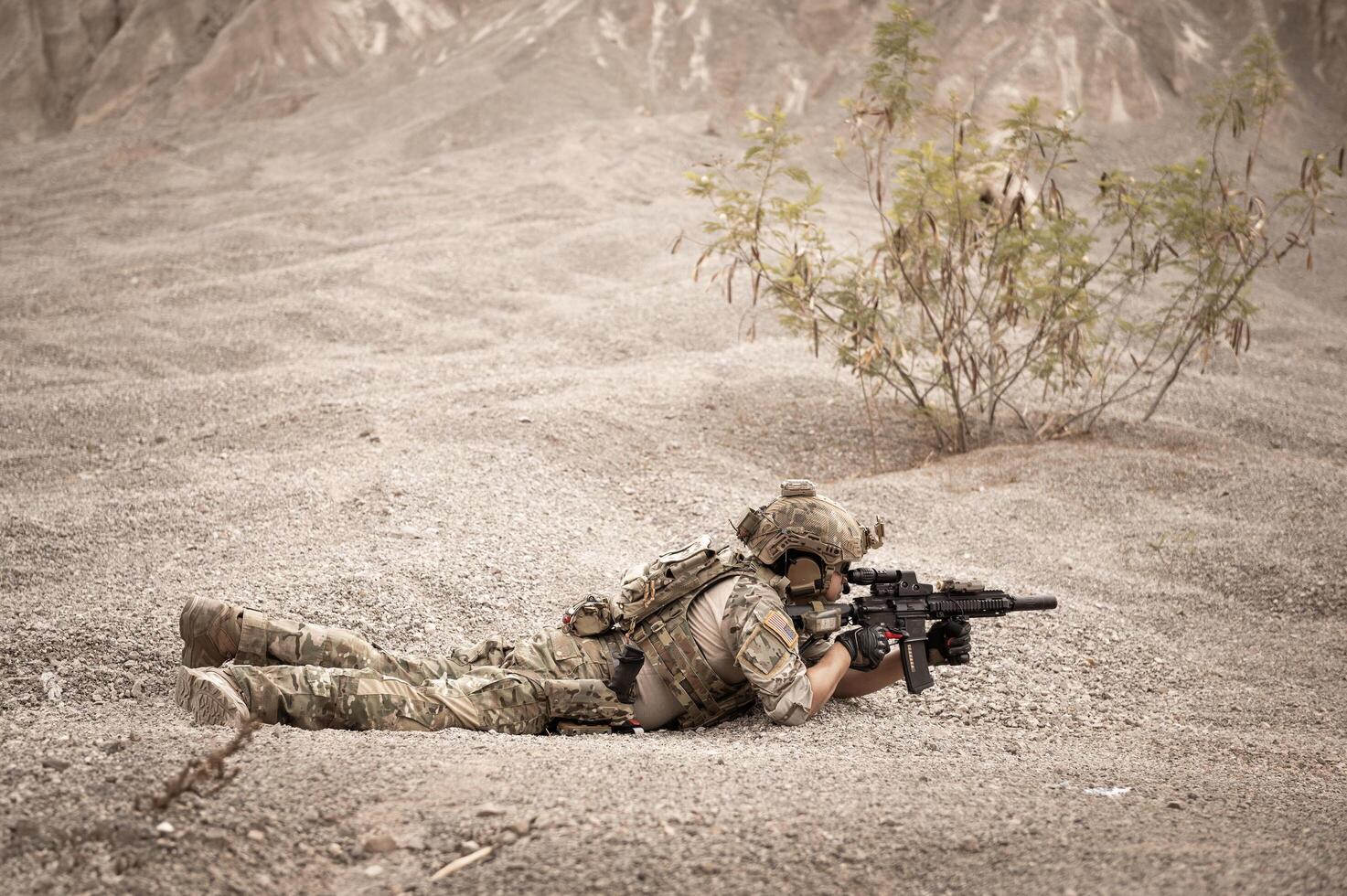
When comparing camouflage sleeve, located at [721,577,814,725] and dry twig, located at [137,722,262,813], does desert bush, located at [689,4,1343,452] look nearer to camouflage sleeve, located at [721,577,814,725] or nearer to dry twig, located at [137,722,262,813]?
camouflage sleeve, located at [721,577,814,725]

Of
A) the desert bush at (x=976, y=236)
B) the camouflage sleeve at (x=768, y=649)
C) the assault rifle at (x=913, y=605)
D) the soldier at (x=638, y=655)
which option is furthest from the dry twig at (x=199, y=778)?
the desert bush at (x=976, y=236)

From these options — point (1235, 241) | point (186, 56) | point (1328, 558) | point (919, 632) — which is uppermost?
point (186, 56)

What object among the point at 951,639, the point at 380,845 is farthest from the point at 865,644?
the point at 380,845

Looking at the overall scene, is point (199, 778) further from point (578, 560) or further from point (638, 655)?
point (578, 560)

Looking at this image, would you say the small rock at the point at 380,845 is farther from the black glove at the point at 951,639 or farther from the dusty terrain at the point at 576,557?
the black glove at the point at 951,639

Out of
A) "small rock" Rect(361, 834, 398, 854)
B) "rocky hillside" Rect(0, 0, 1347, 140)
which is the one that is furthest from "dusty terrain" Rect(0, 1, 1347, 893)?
"rocky hillside" Rect(0, 0, 1347, 140)

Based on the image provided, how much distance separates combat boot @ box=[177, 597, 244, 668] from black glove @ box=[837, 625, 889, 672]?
6.45 feet

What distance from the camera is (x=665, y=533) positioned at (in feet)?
19.1

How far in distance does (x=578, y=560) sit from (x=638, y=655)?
5.85ft

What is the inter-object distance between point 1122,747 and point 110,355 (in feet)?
27.0

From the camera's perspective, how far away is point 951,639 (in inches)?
151

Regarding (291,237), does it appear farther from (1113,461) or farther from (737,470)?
(1113,461)

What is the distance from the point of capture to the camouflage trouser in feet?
10.5

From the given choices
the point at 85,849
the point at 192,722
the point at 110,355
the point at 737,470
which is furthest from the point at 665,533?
the point at 110,355
